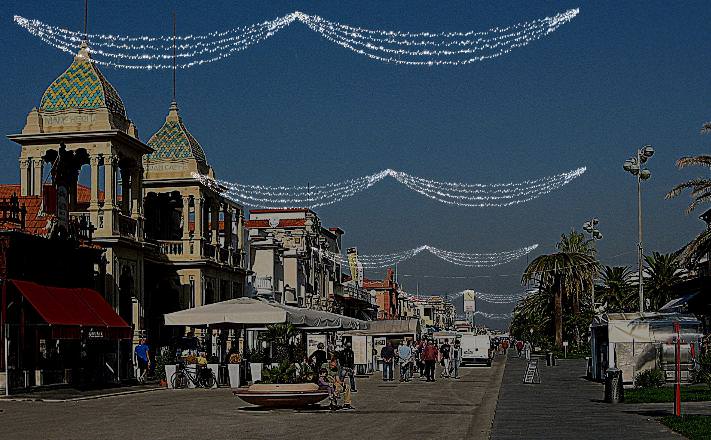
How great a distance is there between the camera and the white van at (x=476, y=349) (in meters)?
66.7

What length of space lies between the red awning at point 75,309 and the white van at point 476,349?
3216cm

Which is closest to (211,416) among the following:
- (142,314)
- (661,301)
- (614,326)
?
(614,326)

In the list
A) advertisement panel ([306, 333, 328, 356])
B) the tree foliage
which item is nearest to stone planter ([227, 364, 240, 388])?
advertisement panel ([306, 333, 328, 356])

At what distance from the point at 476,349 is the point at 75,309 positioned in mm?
35580

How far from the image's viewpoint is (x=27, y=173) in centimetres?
4250

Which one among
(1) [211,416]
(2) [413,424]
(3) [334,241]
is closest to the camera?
(2) [413,424]

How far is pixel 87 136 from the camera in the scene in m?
41.6

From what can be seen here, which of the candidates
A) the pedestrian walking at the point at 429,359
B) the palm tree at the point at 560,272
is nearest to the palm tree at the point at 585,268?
the palm tree at the point at 560,272

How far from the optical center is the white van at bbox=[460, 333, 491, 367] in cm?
6669

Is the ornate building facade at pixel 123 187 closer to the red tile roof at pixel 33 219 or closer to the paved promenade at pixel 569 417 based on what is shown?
the red tile roof at pixel 33 219

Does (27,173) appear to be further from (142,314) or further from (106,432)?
(106,432)

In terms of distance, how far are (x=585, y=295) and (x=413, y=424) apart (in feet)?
212

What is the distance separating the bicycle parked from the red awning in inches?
90.9

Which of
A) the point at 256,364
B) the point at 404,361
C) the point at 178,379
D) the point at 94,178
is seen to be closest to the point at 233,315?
the point at 256,364
